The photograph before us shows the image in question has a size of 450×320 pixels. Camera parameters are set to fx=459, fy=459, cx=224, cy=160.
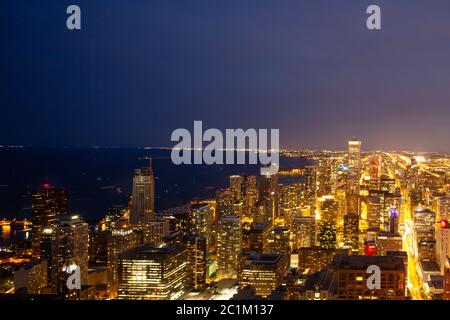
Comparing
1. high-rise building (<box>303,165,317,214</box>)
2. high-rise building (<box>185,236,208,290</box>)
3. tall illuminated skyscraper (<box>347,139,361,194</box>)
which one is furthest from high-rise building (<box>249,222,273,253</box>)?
tall illuminated skyscraper (<box>347,139,361,194</box>)

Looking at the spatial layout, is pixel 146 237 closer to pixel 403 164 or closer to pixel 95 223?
pixel 95 223

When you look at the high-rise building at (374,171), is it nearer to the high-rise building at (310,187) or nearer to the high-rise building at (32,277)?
the high-rise building at (310,187)

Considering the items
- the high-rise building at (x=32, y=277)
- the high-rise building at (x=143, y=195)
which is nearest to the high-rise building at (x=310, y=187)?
the high-rise building at (x=143, y=195)

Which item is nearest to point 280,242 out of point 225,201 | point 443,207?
point 225,201

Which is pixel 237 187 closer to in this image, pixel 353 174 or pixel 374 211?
pixel 374 211

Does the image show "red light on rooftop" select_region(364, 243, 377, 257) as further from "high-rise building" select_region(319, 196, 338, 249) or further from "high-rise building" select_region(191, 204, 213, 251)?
"high-rise building" select_region(191, 204, 213, 251)
